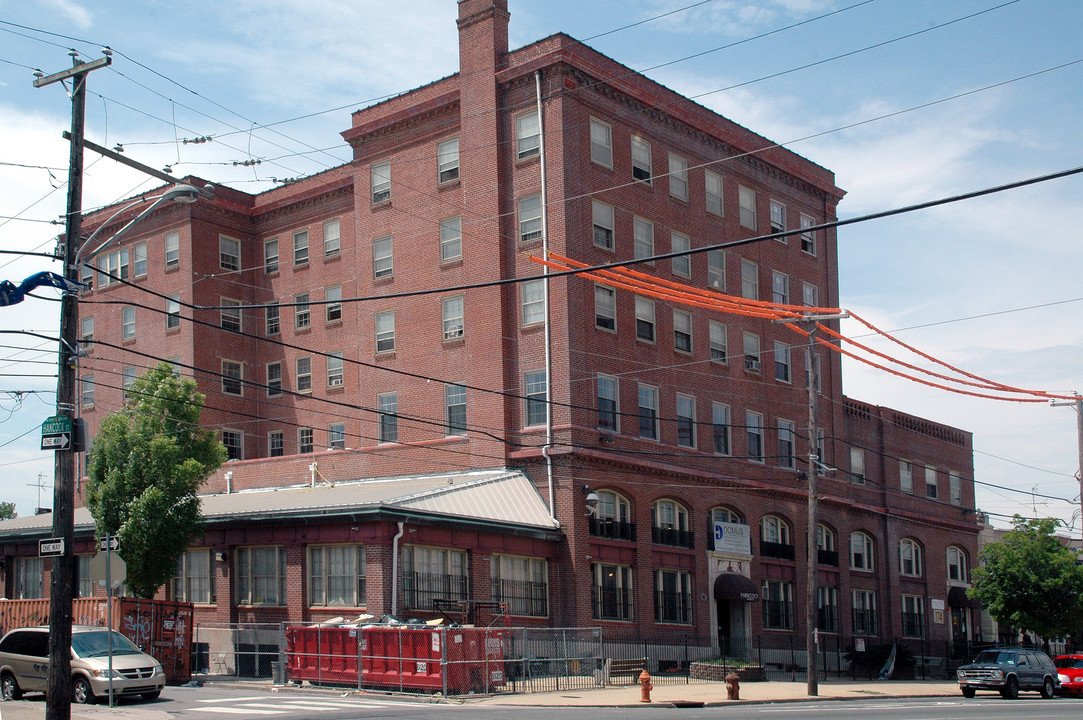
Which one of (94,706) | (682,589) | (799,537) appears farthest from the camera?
(799,537)

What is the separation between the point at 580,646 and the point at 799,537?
1817cm

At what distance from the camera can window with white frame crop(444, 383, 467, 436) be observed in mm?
43719

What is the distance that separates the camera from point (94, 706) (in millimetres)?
25875

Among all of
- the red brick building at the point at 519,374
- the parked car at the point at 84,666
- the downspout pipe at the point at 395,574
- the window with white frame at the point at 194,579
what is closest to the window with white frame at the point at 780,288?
the red brick building at the point at 519,374

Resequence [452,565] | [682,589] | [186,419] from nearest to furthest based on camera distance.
→ [452,565] → [186,419] → [682,589]

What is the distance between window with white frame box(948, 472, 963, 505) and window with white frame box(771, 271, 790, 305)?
61.0 feet

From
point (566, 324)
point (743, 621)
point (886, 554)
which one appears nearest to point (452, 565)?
point (566, 324)

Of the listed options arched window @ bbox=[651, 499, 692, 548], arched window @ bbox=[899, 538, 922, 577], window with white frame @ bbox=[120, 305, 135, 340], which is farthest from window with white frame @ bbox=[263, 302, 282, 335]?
arched window @ bbox=[899, 538, 922, 577]

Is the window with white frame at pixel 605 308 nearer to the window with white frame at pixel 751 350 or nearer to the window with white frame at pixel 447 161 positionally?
the window with white frame at pixel 447 161

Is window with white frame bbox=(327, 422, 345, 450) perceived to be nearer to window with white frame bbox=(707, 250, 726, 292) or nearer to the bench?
window with white frame bbox=(707, 250, 726, 292)

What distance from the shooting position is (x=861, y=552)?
57281 millimetres

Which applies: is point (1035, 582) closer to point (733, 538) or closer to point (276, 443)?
point (733, 538)

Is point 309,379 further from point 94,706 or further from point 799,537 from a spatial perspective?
point 94,706

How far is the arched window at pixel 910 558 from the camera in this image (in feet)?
197
